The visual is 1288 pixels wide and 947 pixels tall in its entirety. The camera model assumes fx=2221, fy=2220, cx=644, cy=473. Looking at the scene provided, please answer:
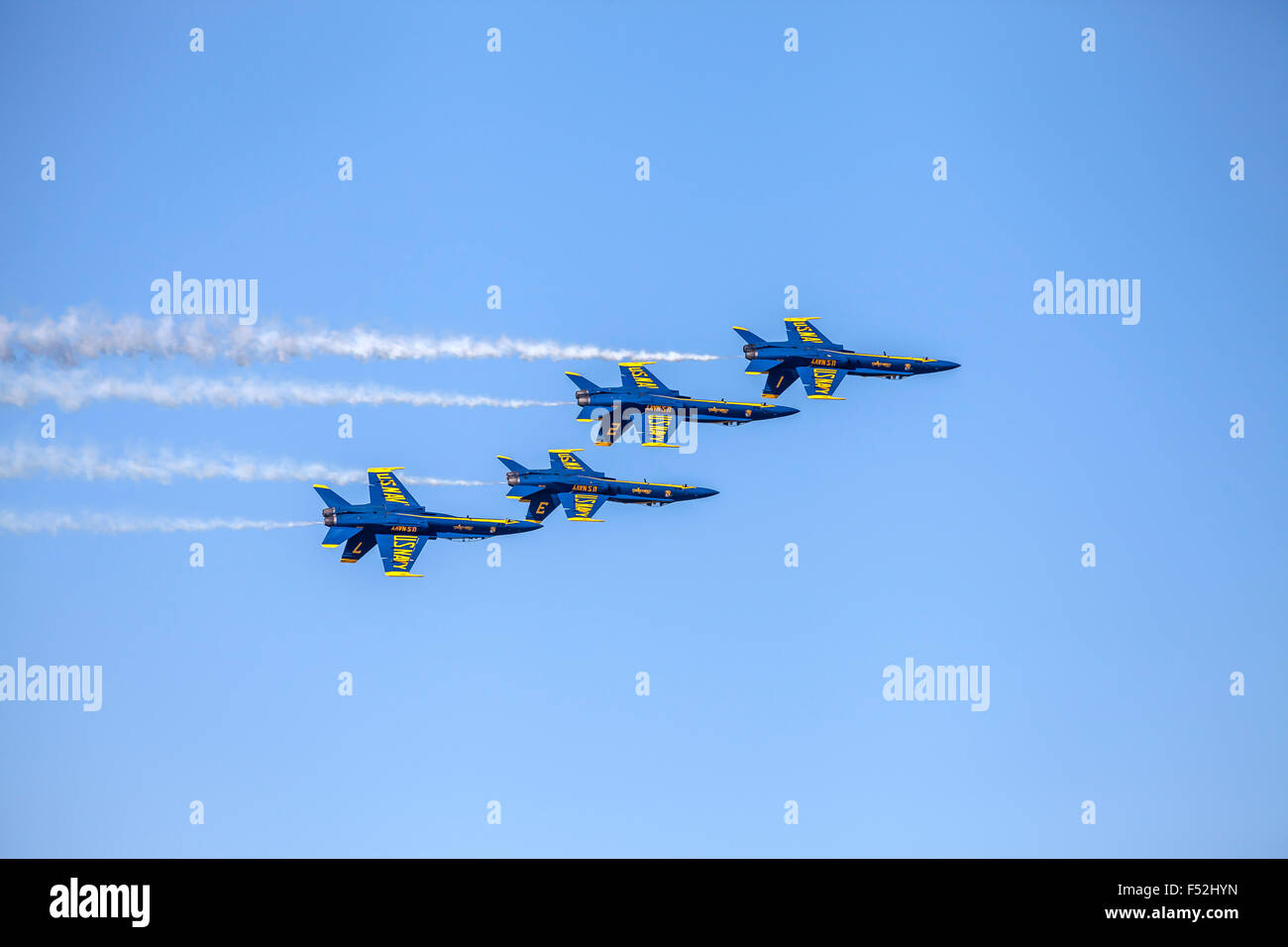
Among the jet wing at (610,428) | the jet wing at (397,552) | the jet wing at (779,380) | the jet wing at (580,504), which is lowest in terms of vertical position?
the jet wing at (397,552)

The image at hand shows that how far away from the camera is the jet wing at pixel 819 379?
426ft

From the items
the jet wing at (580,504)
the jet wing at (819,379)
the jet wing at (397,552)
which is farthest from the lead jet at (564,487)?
the jet wing at (819,379)

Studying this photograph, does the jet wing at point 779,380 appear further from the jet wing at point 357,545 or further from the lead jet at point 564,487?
the jet wing at point 357,545

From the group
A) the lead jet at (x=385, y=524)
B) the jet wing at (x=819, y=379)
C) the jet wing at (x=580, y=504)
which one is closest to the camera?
the lead jet at (x=385, y=524)

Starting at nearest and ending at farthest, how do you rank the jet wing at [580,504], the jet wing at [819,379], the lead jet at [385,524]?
the lead jet at [385,524], the jet wing at [580,504], the jet wing at [819,379]

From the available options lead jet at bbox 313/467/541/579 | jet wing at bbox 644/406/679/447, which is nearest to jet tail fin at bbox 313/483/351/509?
lead jet at bbox 313/467/541/579

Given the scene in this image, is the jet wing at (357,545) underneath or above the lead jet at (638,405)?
underneath

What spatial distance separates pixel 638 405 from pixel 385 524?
16.0 metres

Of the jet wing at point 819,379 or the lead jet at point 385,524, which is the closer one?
the lead jet at point 385,524

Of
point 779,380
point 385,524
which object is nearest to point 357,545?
point 385,524

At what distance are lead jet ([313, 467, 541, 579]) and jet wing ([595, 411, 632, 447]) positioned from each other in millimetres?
9641

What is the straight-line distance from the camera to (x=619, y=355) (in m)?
125
